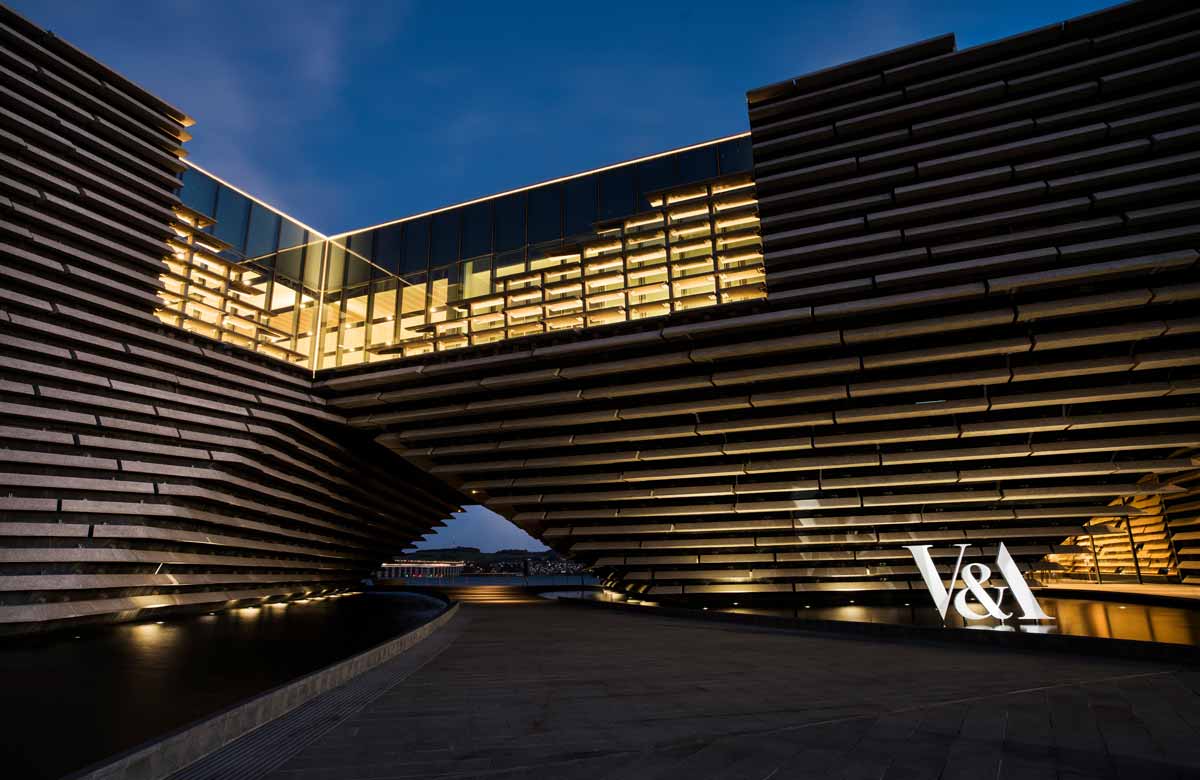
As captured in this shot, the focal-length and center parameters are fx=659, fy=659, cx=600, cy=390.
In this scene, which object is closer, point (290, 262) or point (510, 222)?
point (510, 222)

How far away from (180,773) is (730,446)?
41.2 ft

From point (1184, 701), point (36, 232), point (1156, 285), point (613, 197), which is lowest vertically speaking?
point (1184, 701)

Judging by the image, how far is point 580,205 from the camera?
62.4ft

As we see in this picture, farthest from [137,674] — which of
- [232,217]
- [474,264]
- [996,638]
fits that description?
[232,217]

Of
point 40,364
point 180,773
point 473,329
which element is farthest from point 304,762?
point 473,329

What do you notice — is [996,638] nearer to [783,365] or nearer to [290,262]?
[783,365]

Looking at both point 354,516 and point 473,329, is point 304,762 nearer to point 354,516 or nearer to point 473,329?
point 473,329

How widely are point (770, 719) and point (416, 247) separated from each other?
19362mm

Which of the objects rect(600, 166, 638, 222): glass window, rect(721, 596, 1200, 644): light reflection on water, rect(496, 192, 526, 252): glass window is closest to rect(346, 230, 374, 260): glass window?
rect(496, 192, 526, 252): glass window

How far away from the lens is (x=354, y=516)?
20.6 meters

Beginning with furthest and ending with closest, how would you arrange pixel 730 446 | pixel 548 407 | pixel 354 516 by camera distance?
pixel 354 516, pixel 548 407, pixel 730 446

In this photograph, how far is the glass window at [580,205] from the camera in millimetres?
18797

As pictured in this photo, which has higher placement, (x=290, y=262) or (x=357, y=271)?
(x=357, y=271)

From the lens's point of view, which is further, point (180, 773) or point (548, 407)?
point (548, 407)
